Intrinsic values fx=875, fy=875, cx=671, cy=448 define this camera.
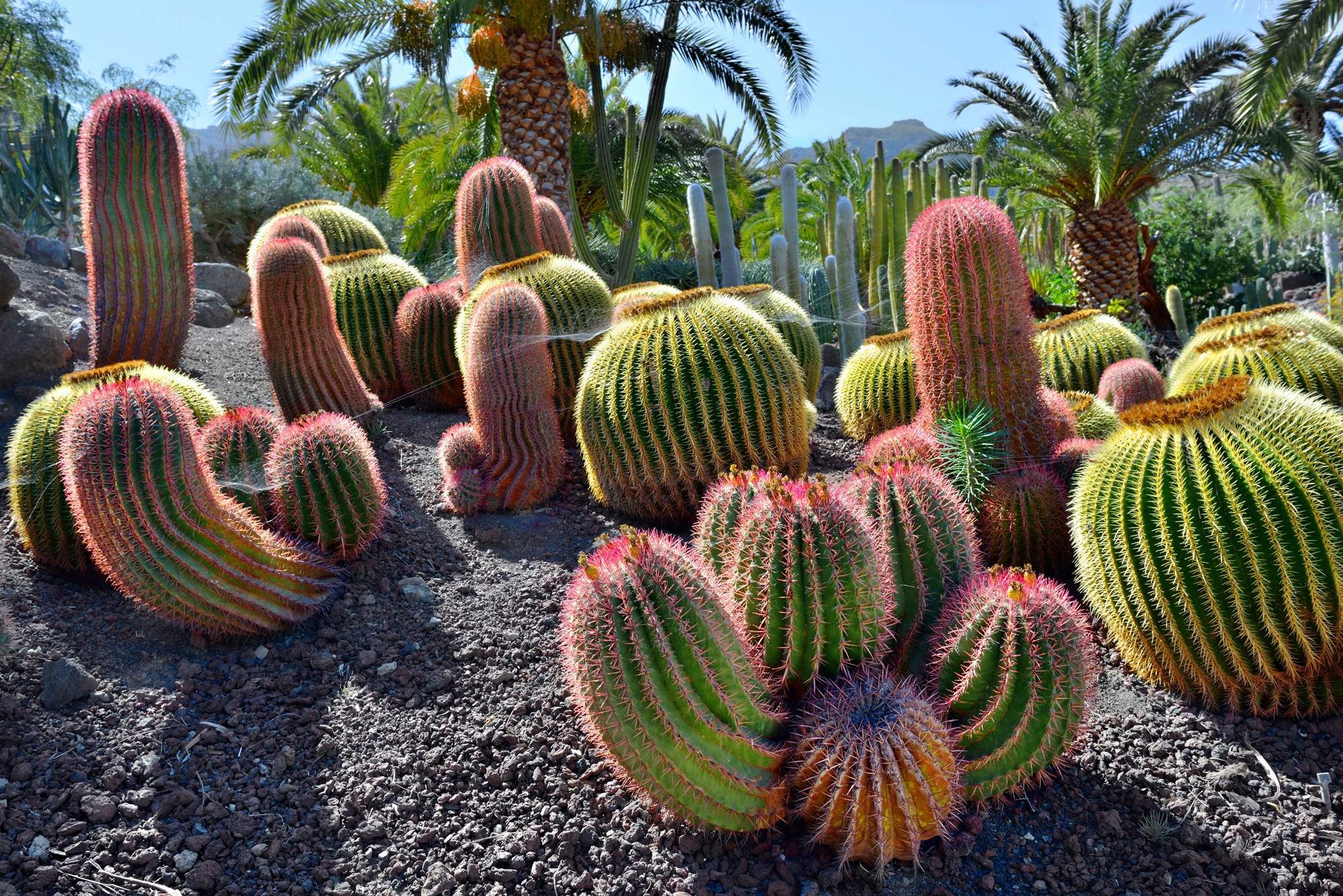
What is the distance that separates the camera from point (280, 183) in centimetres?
1576

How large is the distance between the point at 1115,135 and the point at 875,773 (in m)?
11.8

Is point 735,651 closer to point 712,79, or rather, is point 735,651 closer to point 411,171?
point 712,79

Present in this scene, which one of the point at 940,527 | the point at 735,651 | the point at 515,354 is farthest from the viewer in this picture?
the point at 515,354

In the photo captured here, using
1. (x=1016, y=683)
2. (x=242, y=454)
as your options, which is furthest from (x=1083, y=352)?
(x=242, y=454)

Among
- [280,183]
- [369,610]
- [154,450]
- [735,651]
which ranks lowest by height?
[369,610]

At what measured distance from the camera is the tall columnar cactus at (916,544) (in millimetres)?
2555

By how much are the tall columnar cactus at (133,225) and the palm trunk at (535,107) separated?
7135mm

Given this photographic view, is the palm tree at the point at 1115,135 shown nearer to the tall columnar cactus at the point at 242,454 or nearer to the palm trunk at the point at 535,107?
the palm trunk at the point at 535,107

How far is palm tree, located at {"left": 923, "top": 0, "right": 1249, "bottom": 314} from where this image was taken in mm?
11523

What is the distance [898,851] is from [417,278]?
5.13 metres

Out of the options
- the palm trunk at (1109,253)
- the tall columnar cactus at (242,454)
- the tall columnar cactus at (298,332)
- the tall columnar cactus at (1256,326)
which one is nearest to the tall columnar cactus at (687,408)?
the tall columnar cactus at (242,454)

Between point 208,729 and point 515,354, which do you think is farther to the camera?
point 515,354

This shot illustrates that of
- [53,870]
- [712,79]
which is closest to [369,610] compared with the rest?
[53,870]

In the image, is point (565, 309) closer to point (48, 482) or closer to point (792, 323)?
point (792, 323)
